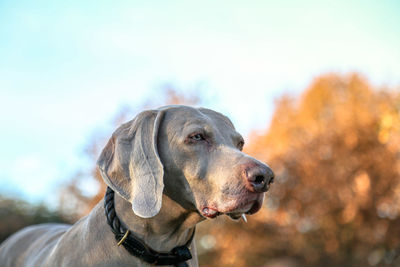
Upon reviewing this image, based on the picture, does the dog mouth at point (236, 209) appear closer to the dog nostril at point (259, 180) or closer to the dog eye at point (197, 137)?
the dog nostril at point (259, 180)

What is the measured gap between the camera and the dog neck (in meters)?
2.61

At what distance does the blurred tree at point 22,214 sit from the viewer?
12602 mm

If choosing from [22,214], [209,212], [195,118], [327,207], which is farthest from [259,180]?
[22,214]

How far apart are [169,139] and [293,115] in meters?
22.0

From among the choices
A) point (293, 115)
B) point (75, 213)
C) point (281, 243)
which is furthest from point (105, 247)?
point (293, 115)

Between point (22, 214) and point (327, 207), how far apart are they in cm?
943

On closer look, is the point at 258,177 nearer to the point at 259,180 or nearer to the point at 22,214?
the point at 259,180

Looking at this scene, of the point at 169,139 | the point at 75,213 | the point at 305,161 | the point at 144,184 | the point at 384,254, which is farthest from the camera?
the point at 75,213

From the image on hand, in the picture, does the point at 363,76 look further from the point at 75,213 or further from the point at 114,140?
the point at 114,140

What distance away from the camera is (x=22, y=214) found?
521 inches

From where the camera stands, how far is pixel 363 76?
25.1 m

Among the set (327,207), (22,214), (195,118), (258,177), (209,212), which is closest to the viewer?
(258,177)

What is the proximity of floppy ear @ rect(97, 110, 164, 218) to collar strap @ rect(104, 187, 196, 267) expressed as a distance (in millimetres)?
189

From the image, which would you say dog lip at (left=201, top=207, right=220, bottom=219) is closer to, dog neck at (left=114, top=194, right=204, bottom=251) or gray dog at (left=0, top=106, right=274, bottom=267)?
gray dog at (left=0, top=106, right=274, bottom=267)
